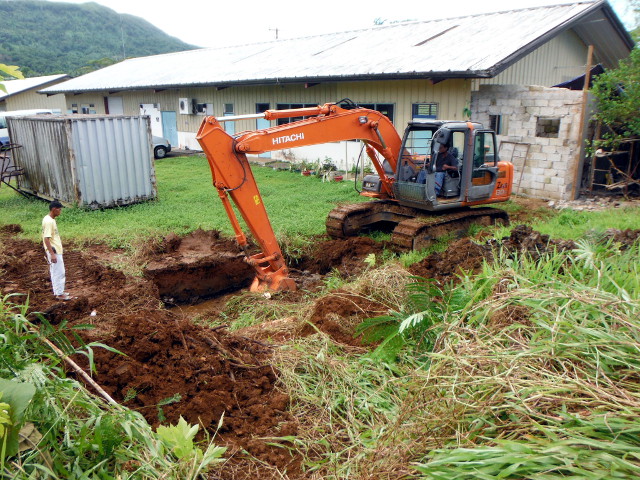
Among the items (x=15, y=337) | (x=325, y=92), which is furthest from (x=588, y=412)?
(x=325, y=92)

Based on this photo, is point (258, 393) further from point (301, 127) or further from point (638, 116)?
point (638, 116)

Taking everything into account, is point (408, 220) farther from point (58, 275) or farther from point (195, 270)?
point (58, 275)

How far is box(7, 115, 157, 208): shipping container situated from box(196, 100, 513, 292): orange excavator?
607 centimetres

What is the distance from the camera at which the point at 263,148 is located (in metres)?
7.82

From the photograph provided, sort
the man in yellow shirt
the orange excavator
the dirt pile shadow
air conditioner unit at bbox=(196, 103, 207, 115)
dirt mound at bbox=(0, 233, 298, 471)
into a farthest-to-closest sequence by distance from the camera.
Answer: air conditioner unit at bbox=(196, 103, 207, 115) < the dirt pile shadow < the orange excavator < the man in yellow shirt < dirt mound at bbox=(0, 233, 298, 471)

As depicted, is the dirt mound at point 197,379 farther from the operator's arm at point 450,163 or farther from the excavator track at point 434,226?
the operator's arm at point 450,163

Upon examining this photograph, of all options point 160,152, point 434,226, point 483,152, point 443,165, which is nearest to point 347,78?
point 483,152

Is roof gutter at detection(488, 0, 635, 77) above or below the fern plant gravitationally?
above

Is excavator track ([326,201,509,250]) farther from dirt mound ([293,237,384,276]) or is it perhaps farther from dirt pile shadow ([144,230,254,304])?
dirt pile shadow ([144,230,254,304])

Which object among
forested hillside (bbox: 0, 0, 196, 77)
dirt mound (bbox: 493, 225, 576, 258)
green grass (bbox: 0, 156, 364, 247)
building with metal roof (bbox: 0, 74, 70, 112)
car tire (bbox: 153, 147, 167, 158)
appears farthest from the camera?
forested hillside (bbox: 0, 0, 196, 77)

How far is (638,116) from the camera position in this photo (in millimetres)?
12258

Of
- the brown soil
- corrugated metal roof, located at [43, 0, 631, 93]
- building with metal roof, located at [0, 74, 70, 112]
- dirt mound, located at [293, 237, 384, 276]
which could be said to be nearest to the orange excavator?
dirt mound, located at [293, 237, 384, 276]

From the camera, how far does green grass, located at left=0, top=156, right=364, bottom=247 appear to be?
10.8 meters

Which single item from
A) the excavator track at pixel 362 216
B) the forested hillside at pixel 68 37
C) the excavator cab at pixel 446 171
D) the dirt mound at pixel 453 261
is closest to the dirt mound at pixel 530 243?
the dirt mound at pixel 453 261
